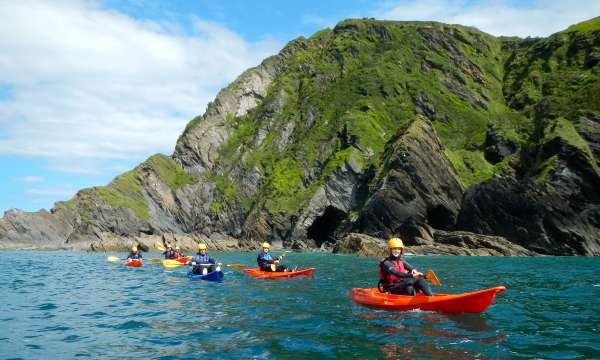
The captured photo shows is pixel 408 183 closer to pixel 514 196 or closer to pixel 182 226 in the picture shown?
pixel 514 196

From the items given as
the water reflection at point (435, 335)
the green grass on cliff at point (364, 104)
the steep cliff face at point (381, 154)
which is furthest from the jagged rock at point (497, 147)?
the water reflection at point (435, 335)

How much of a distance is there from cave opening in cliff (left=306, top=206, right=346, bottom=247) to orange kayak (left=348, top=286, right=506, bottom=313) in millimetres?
92273

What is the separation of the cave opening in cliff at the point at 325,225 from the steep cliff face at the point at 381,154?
562mm

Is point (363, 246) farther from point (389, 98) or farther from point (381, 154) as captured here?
point (389, 98)

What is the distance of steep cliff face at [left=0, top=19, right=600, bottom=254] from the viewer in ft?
240

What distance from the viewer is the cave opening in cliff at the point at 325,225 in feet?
365

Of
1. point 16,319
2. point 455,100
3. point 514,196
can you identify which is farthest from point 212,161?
point 16,319

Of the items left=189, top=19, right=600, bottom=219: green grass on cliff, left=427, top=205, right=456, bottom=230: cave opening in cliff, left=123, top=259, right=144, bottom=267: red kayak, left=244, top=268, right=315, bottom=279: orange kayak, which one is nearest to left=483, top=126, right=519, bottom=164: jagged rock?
left=189, top=19, right=600, bottom=219: green grass on cliff

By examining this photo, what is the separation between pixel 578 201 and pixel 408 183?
2657 centimetres

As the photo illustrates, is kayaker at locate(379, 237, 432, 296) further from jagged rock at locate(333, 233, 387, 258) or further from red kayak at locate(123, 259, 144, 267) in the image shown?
jagged rock at locate(333, 233, 387, 258)

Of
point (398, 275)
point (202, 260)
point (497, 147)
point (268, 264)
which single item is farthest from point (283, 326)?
point (497, 147)

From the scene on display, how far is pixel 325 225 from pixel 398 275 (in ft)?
325

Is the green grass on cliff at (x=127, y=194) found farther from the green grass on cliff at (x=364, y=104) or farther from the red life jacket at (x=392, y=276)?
the red life jacket at (x=392, y=276)

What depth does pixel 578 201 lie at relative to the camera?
69062 mm
